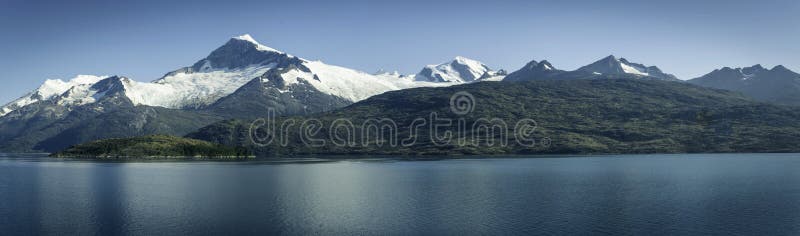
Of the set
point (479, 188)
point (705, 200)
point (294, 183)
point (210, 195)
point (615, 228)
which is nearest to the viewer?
point (615, 228)

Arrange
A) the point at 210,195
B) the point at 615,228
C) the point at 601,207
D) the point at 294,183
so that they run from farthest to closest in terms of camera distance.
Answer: the point at 294,183
the point at 210,195
the point at 601,207
the point at 615,228

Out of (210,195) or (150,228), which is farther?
(210,195)

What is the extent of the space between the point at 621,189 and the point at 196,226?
9862cm

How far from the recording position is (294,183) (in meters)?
172

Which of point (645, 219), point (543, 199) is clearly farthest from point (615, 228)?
point (543, 199)

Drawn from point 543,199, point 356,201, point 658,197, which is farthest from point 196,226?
point 658,197

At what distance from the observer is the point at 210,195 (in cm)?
13788

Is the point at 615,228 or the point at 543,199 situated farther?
the point at 543,199

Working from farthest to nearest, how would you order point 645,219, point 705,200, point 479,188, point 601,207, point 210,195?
point 479,188
point 210,195
point 705,200
point 601,207
point 645,219

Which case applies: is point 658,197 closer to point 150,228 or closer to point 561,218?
point 561,218

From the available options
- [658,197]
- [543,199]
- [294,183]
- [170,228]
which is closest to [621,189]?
[658,197]

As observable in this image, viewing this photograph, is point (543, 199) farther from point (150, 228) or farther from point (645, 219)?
point (150, 228)


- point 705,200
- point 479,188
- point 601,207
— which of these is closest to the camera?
point 601,207

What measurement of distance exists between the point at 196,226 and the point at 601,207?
70725mm
